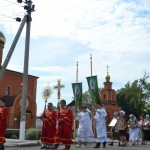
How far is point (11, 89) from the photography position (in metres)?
44.9

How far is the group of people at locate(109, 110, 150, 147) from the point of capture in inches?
707

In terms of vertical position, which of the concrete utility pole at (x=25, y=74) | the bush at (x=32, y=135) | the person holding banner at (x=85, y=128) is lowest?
the bush at (x=32, y=135)

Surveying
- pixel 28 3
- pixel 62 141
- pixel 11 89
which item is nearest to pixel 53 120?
pixel 62 141

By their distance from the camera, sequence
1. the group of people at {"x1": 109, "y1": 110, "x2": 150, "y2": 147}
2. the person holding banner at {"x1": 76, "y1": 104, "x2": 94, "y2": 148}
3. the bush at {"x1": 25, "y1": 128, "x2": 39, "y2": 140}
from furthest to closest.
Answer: the bush at {"x1": 25, "y1": 128, "x2": 39, "y2": 140} < the group of people at {"x1": 109, "y1": 110, "x2": 150, "y2": 147} < the person holding banner at {"x1": 76, "y1": 104, "x2": 94, "y2": 148}

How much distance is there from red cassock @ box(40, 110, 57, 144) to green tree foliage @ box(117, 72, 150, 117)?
46.4 m

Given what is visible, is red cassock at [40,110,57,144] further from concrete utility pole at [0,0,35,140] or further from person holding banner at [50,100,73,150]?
concrete utility pole at [0,0,35,140]

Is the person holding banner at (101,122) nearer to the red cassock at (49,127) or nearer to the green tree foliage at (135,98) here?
the red cassock at (49,127)

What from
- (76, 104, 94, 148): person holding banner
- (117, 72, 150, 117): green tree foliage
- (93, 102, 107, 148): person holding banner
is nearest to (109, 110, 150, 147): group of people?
(93, 102, 107, 148): person holding banner

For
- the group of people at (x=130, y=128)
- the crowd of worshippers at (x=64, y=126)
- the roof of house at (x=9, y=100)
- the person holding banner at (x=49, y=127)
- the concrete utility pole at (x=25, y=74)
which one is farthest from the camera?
the roof of house at (x=9, y=100)

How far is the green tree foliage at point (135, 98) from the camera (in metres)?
61.2

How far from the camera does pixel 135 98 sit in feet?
206

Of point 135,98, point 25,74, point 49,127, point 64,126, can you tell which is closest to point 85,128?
point 49,127

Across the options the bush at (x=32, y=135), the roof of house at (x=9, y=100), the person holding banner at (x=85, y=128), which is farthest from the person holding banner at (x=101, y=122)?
the roof of house at (x=9, y=100)

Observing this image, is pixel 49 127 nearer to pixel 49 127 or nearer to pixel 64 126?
pixel 49 127
